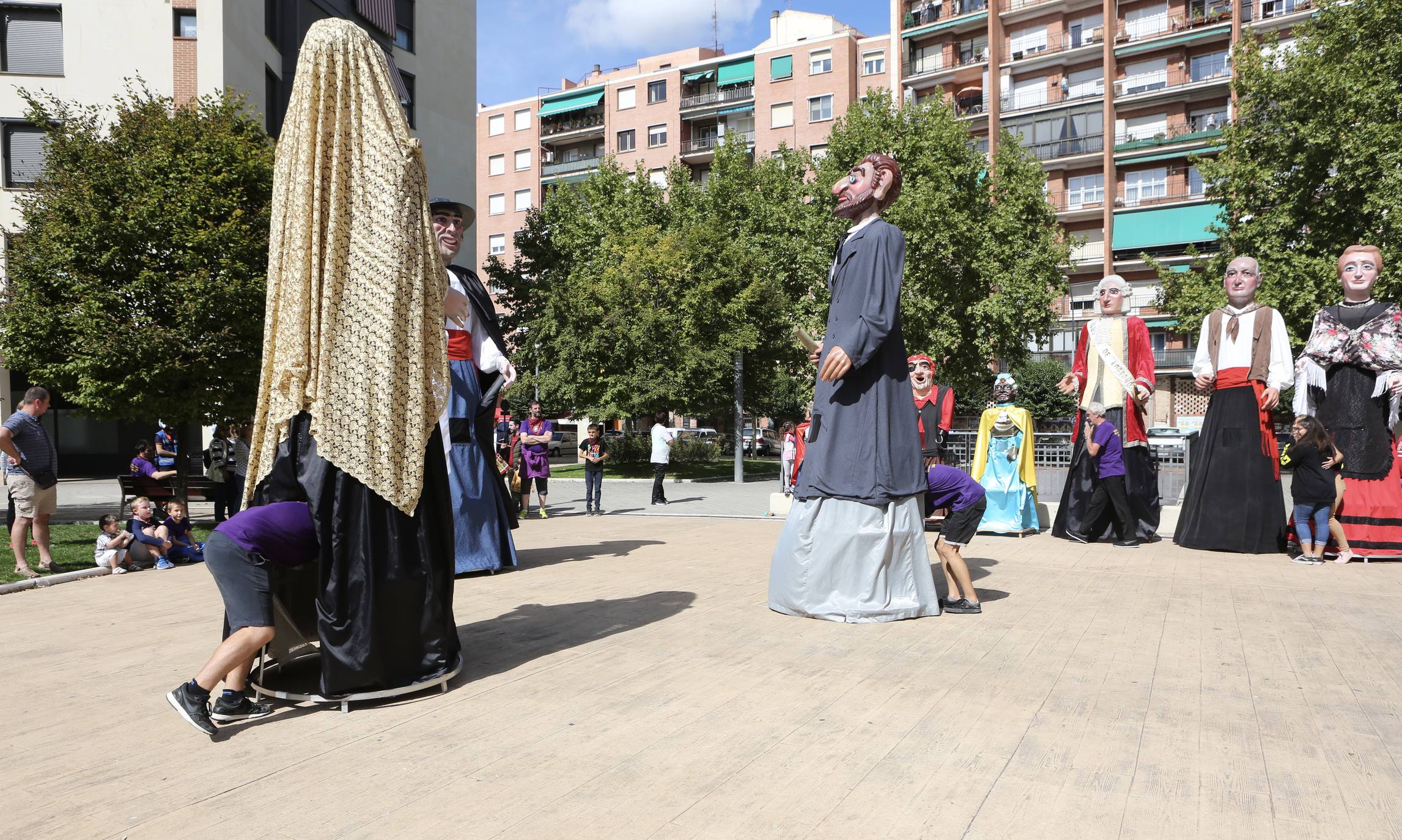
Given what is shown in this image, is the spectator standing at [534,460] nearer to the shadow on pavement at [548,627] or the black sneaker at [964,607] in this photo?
the shadow on pavement at [548,627]

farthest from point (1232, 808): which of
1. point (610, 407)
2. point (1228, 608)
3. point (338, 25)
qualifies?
point (610, 407)

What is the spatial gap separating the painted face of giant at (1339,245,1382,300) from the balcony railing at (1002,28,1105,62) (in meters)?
48.8

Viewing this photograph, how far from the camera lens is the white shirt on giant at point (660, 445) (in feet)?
64.9

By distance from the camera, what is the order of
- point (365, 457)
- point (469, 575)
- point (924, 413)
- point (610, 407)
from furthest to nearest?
1. point (610, 407)
2. point (924, 413)
3. point (469, 575)
4. point (365, 457)

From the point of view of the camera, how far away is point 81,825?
282 centimetres

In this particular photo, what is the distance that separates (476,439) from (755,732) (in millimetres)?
4891

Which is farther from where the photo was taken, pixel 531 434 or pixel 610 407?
pixel 610 407

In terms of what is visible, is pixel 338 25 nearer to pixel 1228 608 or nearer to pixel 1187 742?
pixel 1187 742

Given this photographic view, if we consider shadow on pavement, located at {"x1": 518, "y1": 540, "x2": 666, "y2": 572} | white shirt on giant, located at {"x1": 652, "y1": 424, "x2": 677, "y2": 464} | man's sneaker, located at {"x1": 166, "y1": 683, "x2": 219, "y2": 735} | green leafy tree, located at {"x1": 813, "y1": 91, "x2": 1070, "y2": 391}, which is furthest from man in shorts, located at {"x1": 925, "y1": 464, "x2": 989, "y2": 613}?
green leafy tree, located at {"x1": 813, "y1": 91, "x2": 1070, "y2": 391}

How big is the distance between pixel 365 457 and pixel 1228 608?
5.60 m

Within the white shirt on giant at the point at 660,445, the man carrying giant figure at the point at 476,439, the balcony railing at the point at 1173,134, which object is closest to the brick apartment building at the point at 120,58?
the white shirt on giant at the point at 660,445

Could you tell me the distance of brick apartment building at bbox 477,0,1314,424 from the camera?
4972 cm

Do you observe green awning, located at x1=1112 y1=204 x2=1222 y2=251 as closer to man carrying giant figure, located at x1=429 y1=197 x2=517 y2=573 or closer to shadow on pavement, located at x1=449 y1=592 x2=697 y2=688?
man carrying giant figure, located at x1=429 y1=197 x2=517 y2=573

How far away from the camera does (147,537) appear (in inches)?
346
